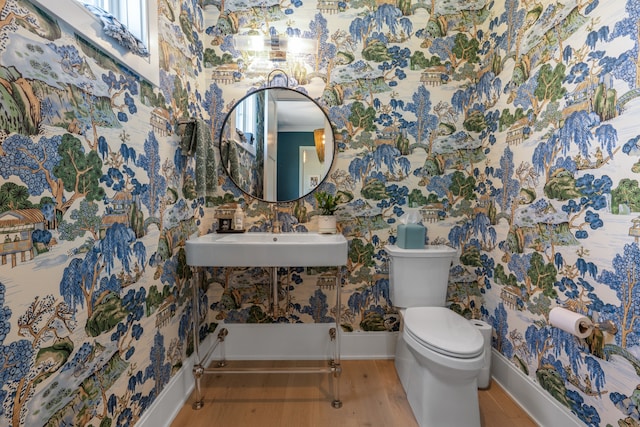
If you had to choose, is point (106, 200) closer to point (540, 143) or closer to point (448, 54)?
point (540, 143)

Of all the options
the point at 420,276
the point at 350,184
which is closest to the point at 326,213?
the point at 350,184

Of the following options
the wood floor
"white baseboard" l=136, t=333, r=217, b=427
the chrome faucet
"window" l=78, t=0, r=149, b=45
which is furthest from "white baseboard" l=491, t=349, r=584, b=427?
"window" l=78, t=0, r=149, b=45

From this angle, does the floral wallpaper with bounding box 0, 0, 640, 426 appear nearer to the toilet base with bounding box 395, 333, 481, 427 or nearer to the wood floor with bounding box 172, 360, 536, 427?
the wood floor with bounding box 172, 360, 536, 427

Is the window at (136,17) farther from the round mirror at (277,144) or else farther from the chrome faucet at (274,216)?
the chrome faucet at (274,216)

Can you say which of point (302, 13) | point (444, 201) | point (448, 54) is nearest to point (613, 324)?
point (444, 201)

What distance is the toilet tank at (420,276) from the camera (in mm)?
1815

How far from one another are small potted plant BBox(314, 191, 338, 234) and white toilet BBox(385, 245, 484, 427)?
1.34ft

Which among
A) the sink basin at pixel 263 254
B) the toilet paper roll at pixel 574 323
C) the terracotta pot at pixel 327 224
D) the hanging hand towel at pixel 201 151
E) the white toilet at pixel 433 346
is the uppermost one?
the hanging hand towel at pixel 201 151

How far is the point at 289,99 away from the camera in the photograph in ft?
6.44

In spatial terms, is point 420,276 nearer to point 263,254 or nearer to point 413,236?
point 413,236

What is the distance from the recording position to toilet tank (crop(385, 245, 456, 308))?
1815mm

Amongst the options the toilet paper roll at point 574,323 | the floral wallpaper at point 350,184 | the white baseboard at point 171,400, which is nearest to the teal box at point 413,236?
the floral wallpaper at point 350,184

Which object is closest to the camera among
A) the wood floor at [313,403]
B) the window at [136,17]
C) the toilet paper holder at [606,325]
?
the toilet paper holder at [606,325]

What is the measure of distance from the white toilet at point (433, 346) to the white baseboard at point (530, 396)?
1.14 feet
